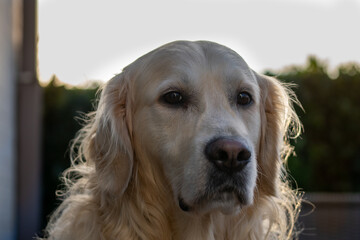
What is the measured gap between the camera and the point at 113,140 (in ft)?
9.15

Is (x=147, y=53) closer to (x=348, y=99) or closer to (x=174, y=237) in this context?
(x=174, y=237)

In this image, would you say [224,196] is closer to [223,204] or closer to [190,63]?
[223,204]

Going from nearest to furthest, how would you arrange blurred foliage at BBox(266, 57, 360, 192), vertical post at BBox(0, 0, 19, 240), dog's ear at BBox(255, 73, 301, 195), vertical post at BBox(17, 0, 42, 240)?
dog's ear at BBox(255, 73, 301, 195) → vertical post at BBox(0, 0, 19, 240) → vertical post at BBox(17, 0, 42, 240) → blurred foliage at BBox(266, 57, 360, 192)

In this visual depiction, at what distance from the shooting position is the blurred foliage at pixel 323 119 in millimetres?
7562

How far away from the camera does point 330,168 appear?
7.94m

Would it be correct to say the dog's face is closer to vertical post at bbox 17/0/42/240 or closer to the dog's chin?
the dog's chin

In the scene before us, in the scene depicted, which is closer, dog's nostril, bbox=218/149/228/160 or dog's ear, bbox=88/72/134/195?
dog's nostril, bbox=218/149/228/160

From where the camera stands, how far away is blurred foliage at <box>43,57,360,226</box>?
7.56 meters

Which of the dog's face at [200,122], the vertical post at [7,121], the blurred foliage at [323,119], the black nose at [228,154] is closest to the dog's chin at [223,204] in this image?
the dog's face at [200,122]

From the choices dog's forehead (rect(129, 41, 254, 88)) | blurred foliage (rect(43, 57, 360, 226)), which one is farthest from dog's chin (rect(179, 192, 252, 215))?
blurred foliage (rect(43, 57, 360, 226))

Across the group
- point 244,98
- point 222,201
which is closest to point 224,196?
point 222,201

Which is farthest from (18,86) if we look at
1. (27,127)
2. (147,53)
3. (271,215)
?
(271,215)

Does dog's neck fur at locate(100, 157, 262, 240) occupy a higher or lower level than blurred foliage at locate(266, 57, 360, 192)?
higher

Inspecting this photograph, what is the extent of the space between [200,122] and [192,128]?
0.05m
